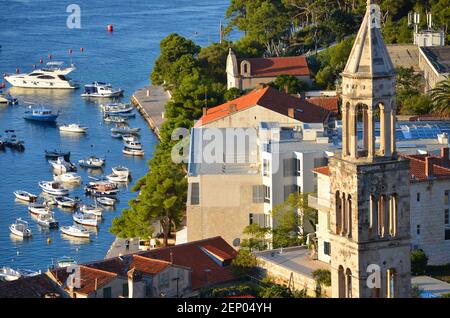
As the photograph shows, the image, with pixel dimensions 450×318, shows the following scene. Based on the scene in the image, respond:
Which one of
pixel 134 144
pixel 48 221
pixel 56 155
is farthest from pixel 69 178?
pixel 48 221

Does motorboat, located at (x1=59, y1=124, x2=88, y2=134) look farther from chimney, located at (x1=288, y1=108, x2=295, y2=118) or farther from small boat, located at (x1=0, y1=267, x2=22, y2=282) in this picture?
small boat, located at (x1=0, y1=267, x2=22, y2=282)

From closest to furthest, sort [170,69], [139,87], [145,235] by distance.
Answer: [145,235]
[170,69]
[139,87]

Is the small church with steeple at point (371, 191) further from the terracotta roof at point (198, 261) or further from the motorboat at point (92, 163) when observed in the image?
the motorboat at point (92, 163)

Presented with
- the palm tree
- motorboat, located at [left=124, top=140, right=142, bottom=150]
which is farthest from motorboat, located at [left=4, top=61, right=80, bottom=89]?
the palm tree

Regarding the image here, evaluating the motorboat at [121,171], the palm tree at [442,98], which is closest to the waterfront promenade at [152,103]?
the motorboat at [121,171]

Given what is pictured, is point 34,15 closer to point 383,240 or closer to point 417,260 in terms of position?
point 417,260

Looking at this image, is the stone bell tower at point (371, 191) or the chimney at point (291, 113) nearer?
the stone bell tower at point (371, 191)
